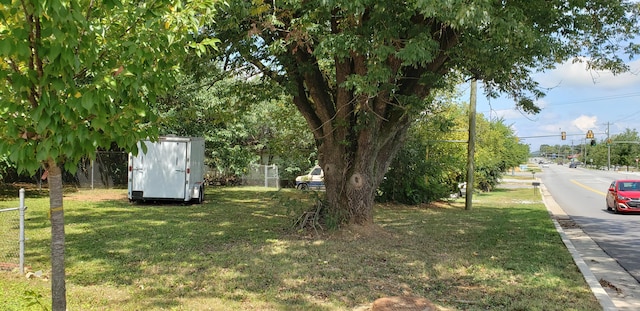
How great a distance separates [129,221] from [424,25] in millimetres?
8920

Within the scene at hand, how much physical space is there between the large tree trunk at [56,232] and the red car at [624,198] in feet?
65.7

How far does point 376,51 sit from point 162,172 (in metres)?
11.5

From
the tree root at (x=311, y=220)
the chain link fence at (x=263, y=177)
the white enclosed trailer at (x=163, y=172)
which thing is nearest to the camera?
the tree root at (x=311, y=220)

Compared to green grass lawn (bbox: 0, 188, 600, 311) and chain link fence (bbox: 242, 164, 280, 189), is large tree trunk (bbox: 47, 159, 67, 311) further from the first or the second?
chain link fence (bbox: 242, 164, 280, 189)

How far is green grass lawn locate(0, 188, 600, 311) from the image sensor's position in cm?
576

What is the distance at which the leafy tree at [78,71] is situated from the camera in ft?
9.06

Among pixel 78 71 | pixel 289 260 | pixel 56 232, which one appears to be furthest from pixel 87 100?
pixel 289 260

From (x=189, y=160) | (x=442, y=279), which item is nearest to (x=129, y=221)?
(x=189, y=160)

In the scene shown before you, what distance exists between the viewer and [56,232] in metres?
3.51

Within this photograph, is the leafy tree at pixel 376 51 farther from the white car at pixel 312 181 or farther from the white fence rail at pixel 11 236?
the white car at pixel 312 181

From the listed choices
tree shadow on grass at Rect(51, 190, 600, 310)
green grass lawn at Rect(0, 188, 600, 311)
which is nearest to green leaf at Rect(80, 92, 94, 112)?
green grass lawn at Rect(0, 188, 600, 311)

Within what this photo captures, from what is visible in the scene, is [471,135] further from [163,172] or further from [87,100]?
[87,100]

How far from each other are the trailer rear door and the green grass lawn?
11.6 ft

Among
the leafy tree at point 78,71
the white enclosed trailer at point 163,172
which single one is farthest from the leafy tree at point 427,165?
the leafy tree at point 78,71
